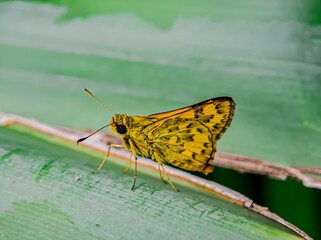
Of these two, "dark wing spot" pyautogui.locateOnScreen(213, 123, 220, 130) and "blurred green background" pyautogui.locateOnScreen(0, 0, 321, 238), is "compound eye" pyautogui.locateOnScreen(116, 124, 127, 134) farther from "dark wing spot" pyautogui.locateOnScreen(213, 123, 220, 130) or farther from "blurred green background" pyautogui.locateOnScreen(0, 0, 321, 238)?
"dark wing spot" pyautogui.locateOnScreen(213, 123, 220, 130)

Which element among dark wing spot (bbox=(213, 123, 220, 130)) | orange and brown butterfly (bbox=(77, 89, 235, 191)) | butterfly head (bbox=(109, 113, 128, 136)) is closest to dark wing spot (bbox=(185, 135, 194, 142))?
orange and brown butterfly (bbox=(77, 89, 235, 191))

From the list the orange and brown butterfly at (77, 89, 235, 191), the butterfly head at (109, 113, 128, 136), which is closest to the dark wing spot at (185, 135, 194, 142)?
the orange and brown butterfly at (77, 89, 235, 191)

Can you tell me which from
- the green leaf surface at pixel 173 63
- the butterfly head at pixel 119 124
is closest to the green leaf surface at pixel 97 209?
the butterfly head at pixel 119 124

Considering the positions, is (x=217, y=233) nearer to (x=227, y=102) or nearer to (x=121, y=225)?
(x=121, y=225)

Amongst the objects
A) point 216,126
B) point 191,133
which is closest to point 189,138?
point 191,133

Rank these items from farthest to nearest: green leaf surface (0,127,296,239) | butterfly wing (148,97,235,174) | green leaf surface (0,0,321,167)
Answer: green leaf surface (0,0,321,167), butterfly wing (148,97,235,174), green leaf surface (0,127,296,239)

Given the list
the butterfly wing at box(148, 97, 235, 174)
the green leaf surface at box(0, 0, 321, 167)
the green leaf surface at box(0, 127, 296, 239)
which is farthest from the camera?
the green leaf surface at box(0, 0, 321, 167)

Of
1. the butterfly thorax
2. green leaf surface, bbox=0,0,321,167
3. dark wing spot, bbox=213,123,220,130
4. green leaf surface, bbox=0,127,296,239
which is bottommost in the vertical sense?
green leaf surface, bbox=0,127,296,239

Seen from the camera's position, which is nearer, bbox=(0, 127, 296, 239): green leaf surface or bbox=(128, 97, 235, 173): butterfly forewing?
bbox=(0, 127, 296, 239): green leaf surface

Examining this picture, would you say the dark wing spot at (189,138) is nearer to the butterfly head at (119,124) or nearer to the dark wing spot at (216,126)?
the dark wing spot at (216,126)

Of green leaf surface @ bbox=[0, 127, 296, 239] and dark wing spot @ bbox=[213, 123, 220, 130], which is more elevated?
dark wing spot @ bbox=[213, 123, 220, 130]
